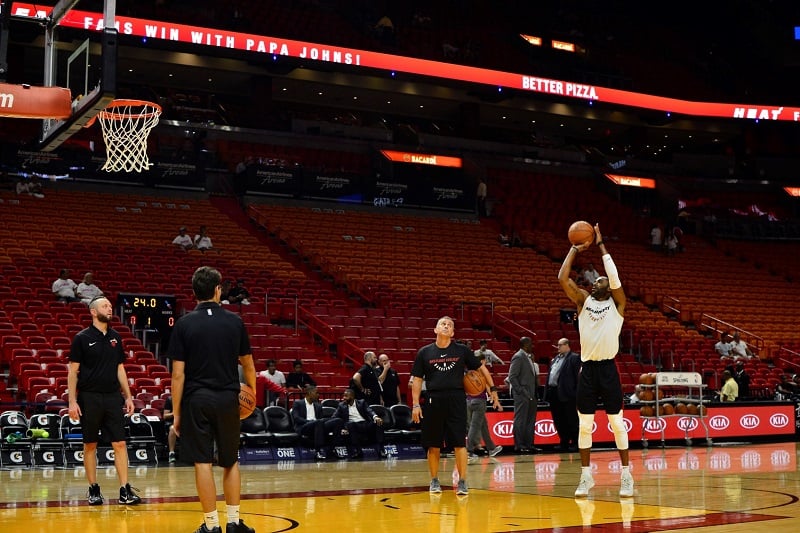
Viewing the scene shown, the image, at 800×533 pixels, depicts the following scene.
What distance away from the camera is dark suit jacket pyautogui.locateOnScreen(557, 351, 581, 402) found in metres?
16.9

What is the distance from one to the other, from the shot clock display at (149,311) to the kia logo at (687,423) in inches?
397

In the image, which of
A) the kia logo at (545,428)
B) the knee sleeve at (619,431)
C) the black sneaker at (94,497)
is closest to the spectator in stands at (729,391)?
the kia logo at (545,428)

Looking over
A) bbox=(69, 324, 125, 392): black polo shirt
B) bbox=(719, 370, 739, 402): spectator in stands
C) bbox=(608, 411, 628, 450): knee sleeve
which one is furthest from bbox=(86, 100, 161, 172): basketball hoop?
bbox=(719, 370, 739, 402): spectator in stands

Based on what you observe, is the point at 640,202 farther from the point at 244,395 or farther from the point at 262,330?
the point at 244,395

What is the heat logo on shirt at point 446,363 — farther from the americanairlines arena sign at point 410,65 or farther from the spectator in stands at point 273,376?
the americanairlines arena sign at point 410,65

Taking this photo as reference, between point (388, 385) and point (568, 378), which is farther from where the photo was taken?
point (388, 385)

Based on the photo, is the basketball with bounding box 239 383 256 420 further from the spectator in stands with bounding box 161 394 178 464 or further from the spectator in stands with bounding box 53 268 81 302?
the spectator in stands with bounding box 53 268 81 302

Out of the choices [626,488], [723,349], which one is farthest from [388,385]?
[723,349]

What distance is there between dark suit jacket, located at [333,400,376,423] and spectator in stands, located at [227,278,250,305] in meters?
6.06

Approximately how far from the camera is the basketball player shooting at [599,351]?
955cm

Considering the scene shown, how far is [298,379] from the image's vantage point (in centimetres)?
1856

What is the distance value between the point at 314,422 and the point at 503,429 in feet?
11.5

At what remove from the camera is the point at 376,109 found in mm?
38219

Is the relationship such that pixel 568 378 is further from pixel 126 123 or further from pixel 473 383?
pixel 126 123
